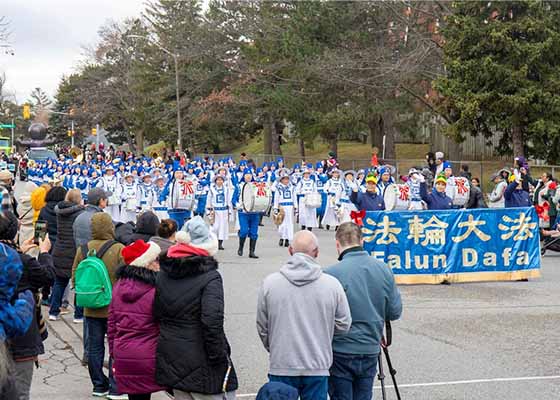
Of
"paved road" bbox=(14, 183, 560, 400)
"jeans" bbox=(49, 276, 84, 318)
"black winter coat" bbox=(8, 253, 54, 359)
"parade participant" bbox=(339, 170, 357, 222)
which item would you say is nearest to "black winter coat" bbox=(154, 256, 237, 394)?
"black winter coat" bbox=(8, 253, 54, 359)

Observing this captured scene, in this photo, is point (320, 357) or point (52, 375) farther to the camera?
point (52, 375)

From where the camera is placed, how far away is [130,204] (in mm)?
22500

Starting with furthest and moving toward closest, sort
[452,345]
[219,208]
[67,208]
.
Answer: [219,208] < [67,208] < [452,345]

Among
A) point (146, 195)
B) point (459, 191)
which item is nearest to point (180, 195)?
point (146, 195)

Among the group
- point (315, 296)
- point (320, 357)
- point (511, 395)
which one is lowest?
point (511, 395)

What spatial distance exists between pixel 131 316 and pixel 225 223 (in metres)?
13.8

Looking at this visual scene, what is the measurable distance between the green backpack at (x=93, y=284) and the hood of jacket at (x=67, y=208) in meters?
2.75

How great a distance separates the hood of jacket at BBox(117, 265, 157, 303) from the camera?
6.25 meters

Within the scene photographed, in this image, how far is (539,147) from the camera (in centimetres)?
3381

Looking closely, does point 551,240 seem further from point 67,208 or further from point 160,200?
point 67,208

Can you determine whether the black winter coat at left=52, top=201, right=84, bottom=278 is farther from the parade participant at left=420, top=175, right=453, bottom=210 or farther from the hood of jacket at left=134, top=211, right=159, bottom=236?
the parade participant at left=420, top=175, right=453, bottom=210

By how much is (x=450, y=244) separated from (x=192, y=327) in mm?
9587

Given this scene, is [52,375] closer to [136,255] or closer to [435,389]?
[136,255]

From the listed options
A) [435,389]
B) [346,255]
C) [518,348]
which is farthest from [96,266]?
[518,348]
